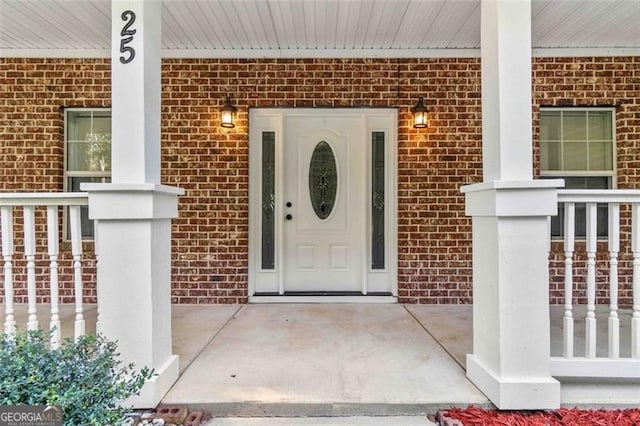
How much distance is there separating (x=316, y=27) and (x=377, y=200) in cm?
194

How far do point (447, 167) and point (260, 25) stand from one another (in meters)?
2.46

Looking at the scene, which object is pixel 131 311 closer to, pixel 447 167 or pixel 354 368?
pixel 354 368

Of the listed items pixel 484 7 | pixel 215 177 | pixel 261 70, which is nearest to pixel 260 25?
pixel 261 70

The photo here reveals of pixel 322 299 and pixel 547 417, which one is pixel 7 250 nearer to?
pixel 322 299

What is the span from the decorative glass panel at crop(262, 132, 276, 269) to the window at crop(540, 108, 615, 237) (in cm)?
304

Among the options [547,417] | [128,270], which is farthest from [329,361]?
[128,270]

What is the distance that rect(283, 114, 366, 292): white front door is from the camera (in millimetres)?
4418

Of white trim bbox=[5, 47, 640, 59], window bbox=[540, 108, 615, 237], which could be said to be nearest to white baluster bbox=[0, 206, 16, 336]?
white trim bbox=[5, 47, 640, 59]

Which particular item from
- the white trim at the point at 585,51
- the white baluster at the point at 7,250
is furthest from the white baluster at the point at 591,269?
the white baluster at the point at 7,250

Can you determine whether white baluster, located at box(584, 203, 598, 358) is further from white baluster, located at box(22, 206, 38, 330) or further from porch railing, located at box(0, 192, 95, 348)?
white baluster, located at box(22, 206, 38, 330)

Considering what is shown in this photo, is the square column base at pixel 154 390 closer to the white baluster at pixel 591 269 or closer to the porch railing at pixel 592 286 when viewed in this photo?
the porch railing at pixel 592 286

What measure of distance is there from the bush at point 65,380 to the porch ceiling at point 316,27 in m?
2.86

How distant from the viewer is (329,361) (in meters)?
2.60

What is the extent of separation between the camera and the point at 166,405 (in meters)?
2.08
